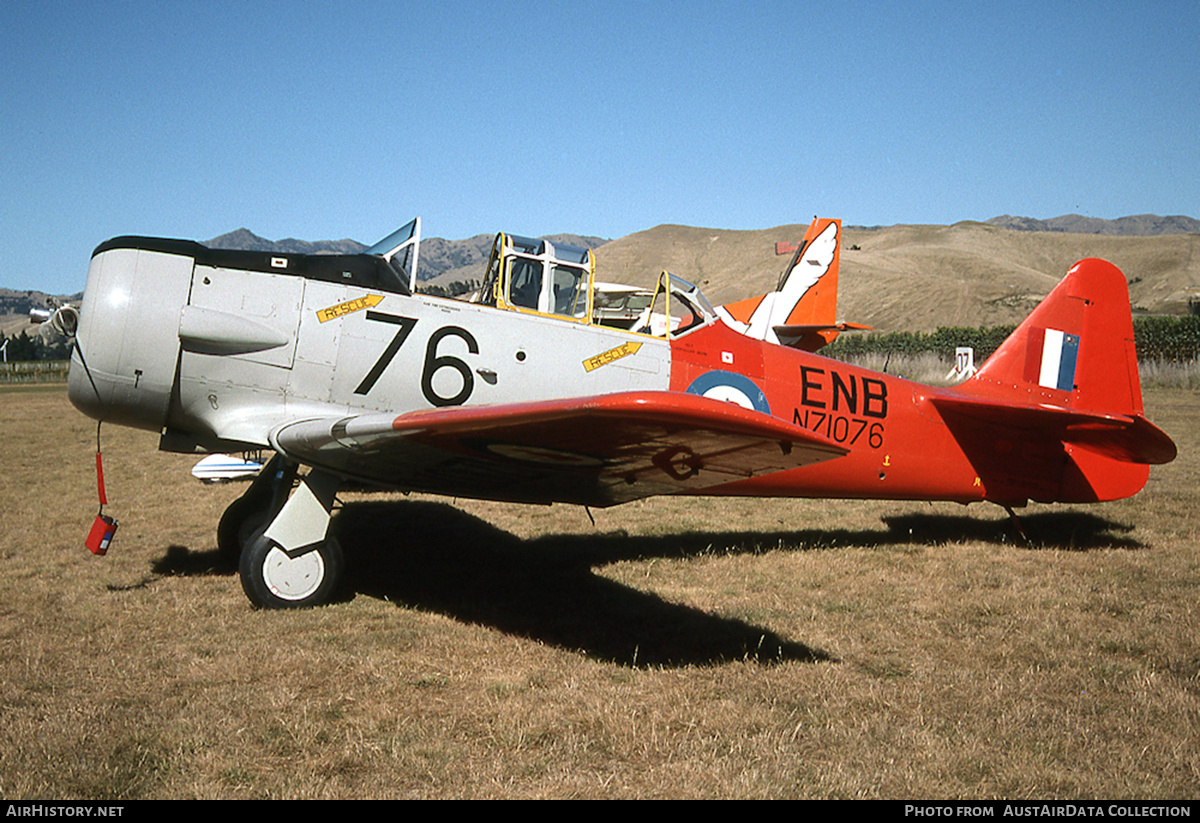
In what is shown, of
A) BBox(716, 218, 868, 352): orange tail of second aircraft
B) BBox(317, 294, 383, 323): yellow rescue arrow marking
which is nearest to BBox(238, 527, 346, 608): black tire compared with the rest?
BBox(317, 294, 383, 323): yellow rescue arrow marking

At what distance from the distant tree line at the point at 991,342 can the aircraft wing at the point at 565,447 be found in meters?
22.6

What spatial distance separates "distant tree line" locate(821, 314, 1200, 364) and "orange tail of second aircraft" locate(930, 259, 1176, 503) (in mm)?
17456

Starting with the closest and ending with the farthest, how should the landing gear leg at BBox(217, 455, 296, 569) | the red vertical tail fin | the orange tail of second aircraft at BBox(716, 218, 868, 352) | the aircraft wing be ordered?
the aircraft wing, the landing gear leg at BBox(217, 455, 296, 569), the red vertical tail fin, the orange tail of second aircraft at BBox(716, 218, 868, 352)

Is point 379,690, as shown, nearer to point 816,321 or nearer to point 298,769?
point 298,769

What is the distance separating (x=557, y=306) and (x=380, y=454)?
5.95ft

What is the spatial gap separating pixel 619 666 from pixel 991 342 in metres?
35.4

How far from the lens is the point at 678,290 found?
6.22 m

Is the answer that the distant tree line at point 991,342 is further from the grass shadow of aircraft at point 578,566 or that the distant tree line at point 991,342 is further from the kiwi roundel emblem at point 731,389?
the kiwi roundel emblem at point 731,389

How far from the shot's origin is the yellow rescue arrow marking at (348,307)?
5016 mm

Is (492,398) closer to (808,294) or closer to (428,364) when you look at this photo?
(428,364)

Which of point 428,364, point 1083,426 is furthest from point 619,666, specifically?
point 1083,426

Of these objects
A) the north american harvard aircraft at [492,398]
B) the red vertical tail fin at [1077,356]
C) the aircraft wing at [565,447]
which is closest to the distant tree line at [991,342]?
the red vertical tail fin at [1077,356]

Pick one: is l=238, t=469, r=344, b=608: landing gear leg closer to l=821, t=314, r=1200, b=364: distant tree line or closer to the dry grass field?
the dry grass field

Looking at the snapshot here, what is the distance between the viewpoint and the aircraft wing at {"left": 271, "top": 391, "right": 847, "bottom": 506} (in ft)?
9.22
